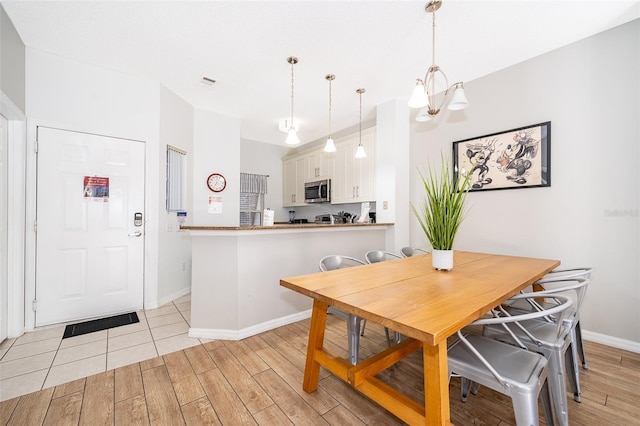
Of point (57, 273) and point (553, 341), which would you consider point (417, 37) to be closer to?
point (553, 341)

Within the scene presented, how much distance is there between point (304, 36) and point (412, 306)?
8.26 ft

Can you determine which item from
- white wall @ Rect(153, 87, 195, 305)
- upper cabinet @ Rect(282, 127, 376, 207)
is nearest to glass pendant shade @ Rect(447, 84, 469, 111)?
upper cabinet @ Rect(282, 127, 376, 207)

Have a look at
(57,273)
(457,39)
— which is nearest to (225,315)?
(57,273)

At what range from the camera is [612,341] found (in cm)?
234

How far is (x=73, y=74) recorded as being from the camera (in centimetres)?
284

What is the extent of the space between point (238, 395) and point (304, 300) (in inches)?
52.5

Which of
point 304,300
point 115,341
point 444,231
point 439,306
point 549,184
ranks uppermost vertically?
point 549,184

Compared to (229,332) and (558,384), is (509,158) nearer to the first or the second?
(558,384)

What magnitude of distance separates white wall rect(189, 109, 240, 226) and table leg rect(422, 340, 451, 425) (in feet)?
12.8

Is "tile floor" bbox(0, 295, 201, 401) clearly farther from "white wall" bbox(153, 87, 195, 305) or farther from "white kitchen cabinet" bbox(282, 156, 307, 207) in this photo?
"white kitchen cabinet" bbox(282, 156, 307, 207)

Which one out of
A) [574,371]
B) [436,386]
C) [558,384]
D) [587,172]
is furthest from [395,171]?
[436,386]

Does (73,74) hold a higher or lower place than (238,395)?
higher

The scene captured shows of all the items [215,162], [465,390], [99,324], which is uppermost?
[215,162]

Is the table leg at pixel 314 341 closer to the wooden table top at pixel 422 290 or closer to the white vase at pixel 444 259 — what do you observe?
the wooden table top at pixel 422 290
